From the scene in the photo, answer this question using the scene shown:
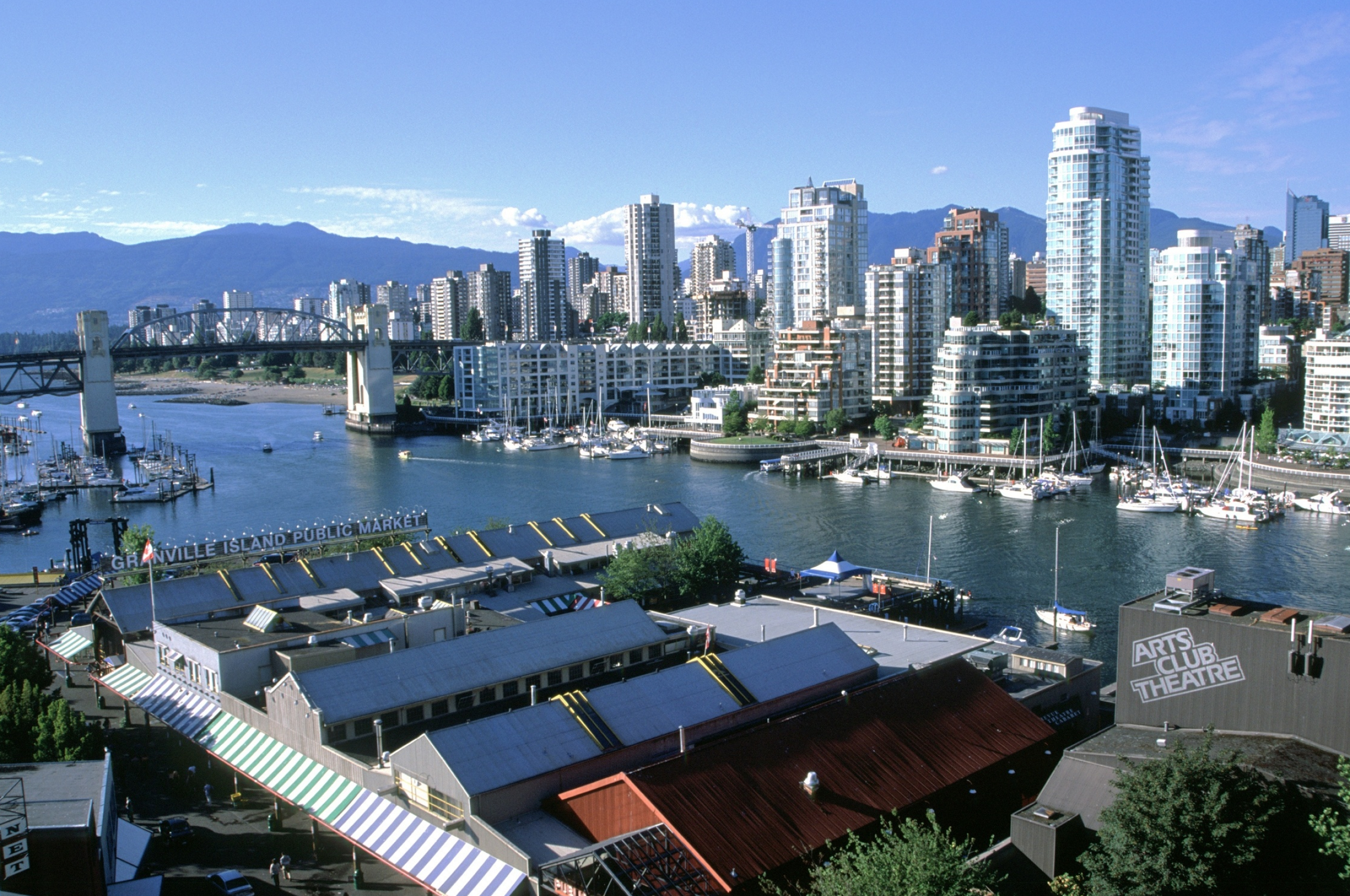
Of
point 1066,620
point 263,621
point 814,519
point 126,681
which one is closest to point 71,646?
point 126,681

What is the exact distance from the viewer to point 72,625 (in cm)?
1944

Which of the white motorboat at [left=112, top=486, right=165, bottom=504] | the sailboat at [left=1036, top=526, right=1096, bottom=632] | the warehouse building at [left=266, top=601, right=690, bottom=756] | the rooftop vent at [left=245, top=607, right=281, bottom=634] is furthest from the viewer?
the white motorboat at [left=112, top=486, right=165, bottom=504]

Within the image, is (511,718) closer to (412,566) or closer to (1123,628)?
(1123,628)

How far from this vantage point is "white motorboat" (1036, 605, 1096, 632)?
69.3ft

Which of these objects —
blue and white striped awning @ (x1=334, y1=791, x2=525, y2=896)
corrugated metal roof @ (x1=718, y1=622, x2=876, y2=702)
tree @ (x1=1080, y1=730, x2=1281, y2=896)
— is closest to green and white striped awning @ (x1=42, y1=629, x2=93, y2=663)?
blue and white striped awning @ (x1=334, y1=791, x2=525, y2=896)

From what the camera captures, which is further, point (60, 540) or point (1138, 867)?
point (60, 540)

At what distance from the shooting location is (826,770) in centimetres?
1067

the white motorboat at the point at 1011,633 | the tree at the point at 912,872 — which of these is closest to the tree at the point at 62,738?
the tree at the point at 912,872

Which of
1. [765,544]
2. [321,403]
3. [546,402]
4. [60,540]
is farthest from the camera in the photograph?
[321,403]

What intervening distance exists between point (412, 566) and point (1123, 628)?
40.6 ft

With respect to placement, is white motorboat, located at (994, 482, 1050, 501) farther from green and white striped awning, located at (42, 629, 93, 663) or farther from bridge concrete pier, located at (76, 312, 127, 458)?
bridge concrete pier, located at (76, 312, 127, 458)

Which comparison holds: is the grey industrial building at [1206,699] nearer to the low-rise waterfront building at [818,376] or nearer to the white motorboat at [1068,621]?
the white motorboat at [1068,621]

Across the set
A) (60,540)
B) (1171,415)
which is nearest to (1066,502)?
(1171,415)

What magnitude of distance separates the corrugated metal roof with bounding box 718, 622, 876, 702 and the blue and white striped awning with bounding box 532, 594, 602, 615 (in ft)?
18.2
